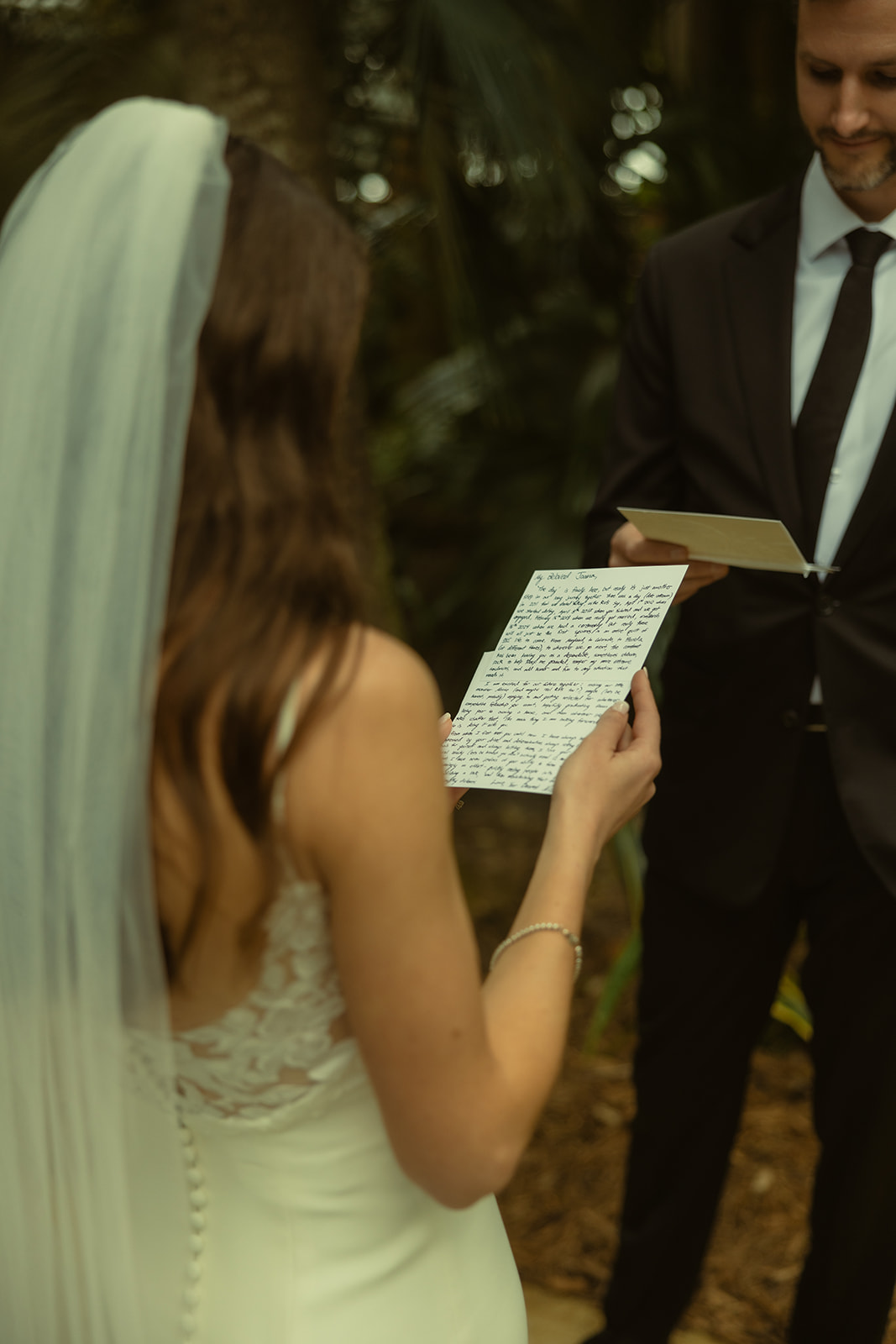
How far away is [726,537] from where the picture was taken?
1.52 m

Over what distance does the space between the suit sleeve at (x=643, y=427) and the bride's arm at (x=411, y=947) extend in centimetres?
111

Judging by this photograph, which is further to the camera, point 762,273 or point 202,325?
point 762,273

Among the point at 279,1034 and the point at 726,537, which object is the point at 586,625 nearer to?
the point at 726,537

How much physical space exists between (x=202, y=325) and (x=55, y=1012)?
590 mm

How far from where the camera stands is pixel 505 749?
1282 millimetres

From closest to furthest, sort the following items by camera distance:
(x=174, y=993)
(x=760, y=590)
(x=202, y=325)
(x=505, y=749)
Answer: (x=202, y=325) → (x=174, y=993) → (x=505, y=749) → (x=760, y=590)

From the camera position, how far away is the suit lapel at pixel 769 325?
1793 mm

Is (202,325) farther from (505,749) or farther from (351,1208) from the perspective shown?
(351,1208)

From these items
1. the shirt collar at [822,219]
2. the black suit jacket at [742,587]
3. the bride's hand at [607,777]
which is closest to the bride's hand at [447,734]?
the bride's hand at [607,777]

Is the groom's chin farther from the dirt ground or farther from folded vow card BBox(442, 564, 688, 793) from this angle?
the dirt ground

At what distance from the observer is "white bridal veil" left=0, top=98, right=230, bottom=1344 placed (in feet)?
3.05

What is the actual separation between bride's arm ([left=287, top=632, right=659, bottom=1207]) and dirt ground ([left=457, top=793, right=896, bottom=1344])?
165cm

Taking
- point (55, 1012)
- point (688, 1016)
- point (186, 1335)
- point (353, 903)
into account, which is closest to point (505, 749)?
point (353, 903)

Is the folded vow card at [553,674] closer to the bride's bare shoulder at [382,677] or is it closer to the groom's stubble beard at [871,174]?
the bride's bare shoulder at [382,677]
